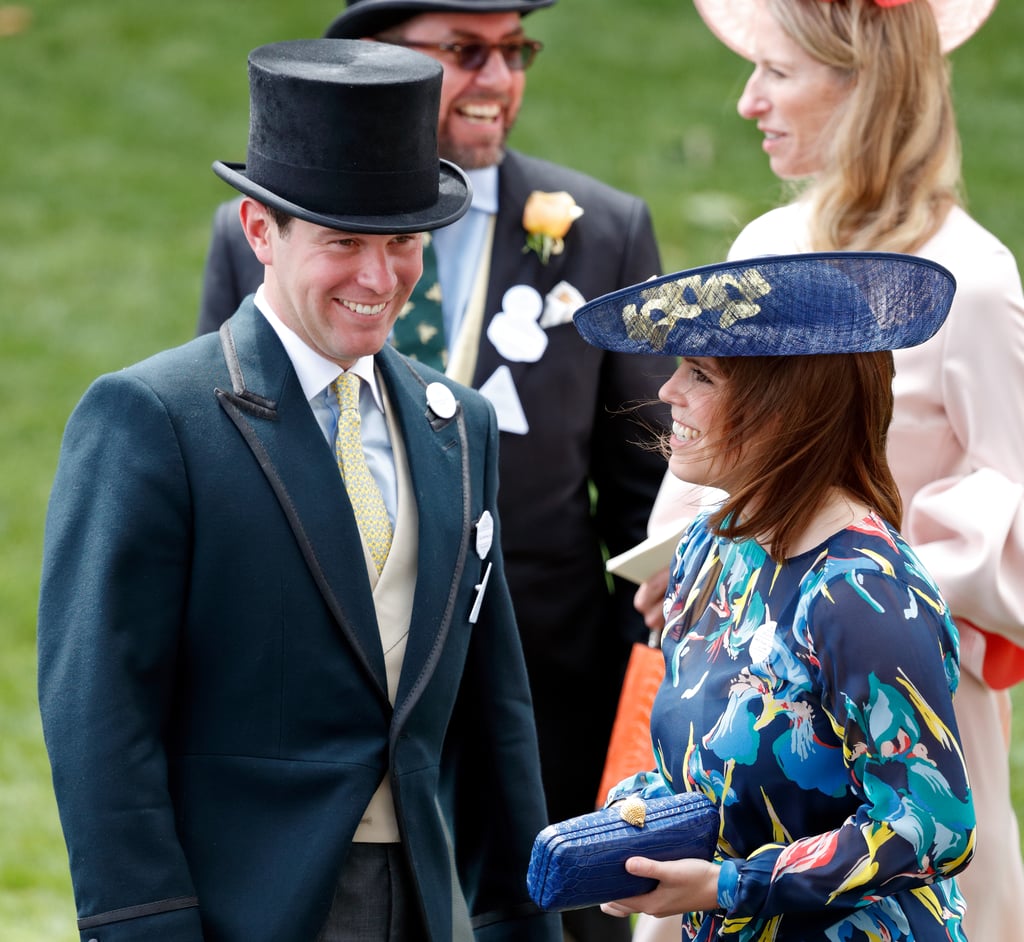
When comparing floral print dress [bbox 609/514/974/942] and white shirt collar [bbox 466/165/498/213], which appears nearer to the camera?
floral print dress [bbox 609/514/974/942]

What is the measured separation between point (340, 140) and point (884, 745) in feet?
4.13

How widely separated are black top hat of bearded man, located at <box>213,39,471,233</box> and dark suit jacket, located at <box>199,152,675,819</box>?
4.21 feet

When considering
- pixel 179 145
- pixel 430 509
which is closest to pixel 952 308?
pixel 430 509

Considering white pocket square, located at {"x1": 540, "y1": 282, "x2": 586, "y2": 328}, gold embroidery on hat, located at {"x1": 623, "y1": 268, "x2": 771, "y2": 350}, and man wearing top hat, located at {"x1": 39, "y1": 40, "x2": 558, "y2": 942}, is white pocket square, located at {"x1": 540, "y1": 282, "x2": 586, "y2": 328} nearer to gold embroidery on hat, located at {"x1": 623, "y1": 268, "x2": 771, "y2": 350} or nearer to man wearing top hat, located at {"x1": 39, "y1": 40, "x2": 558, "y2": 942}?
man wearing top hat, located at {"x1": 39, "y1": 40, "x2": 558, "y2": 942}

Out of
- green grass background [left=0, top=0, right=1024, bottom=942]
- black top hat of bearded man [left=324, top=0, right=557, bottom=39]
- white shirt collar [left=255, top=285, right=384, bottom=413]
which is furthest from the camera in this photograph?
green grass background [left=0, top=0, right=1024, bottom=942]

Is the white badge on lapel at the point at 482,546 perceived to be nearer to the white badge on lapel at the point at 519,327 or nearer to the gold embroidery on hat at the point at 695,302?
the gold embroidery on hat at the point at 695,302

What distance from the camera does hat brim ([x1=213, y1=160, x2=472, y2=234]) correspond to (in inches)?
111

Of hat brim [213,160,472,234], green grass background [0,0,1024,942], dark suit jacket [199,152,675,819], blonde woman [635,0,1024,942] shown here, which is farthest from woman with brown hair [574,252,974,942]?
green grass background [0,0,1024,942]

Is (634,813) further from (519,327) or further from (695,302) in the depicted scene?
(519,327)

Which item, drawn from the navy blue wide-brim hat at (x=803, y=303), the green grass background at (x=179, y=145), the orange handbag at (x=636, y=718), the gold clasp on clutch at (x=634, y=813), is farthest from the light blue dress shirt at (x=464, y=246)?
the green grass background at (x=179, y=145)

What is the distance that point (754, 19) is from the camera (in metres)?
4.11

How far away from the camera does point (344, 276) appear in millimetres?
2885

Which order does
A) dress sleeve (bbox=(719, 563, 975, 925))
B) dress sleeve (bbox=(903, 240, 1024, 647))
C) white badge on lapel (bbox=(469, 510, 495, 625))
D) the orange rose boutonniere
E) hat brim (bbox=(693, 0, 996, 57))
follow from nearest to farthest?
dress sleeve (bbox=(719, 563, 975, 925))
white badge on lapel (bbox=(469, 510, 495, 625))
dress sleeve (bbox=(903, 240, 1024, 647))
hat brim (bbox=(693, 0, 996, 57))
the orange rose boutonniere

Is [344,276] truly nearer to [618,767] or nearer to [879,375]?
[879,375]
